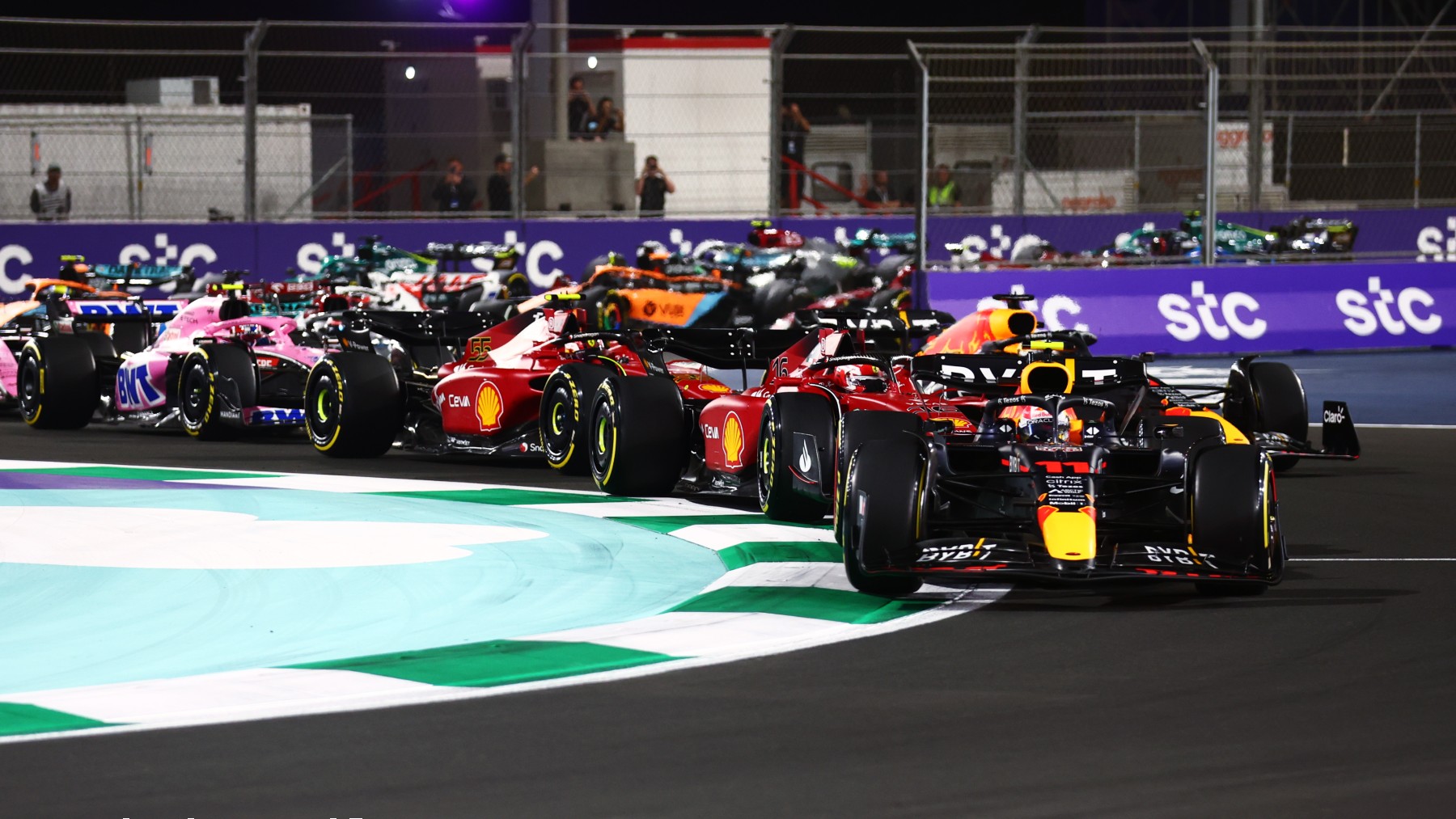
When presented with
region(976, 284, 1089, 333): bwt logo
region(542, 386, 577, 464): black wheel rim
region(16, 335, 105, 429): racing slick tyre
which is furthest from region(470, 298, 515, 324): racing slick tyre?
region(976, 284, 1089, 333): bwt logo

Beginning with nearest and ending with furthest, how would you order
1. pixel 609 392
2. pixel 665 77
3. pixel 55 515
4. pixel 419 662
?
pixel 419 662 < pixel 55 515 < pixel 609 392 < pixel 665 77

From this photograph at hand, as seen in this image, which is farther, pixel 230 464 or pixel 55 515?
pixel 230 464

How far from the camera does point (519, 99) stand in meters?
24.5

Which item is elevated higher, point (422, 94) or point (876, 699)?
point (422, 94)

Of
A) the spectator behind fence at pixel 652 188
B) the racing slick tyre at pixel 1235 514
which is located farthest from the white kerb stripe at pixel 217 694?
the spectator behind fence at pixel 652 188

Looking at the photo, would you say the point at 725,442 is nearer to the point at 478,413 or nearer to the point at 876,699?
the point at 478,413

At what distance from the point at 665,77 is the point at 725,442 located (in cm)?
2091

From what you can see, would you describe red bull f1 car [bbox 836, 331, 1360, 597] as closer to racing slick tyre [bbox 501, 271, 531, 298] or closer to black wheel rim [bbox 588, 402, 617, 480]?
black wheel rim [bbox 588, 402, 617, 480]

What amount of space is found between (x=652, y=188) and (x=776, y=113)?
2.20 meters

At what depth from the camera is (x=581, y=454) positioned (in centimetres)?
1273

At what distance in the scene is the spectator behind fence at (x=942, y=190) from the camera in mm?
28594

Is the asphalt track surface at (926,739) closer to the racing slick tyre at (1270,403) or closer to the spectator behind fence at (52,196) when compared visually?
the racing slick tyre at (1270,403)

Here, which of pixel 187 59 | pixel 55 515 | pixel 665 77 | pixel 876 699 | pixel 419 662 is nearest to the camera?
pixel 876 699

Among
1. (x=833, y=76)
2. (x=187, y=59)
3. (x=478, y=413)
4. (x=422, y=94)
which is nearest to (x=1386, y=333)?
(x=422, y=94)
